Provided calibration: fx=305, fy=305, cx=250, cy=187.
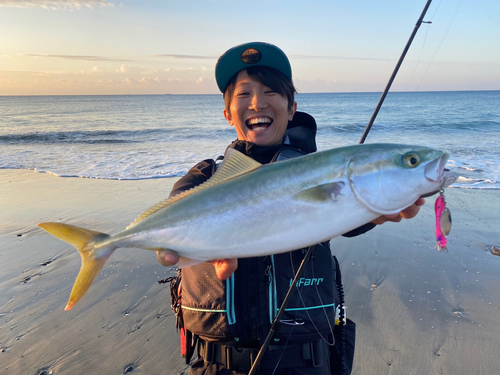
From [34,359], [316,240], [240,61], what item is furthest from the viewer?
[34,359]

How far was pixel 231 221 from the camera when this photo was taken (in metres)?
1.81

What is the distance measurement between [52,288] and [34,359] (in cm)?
145

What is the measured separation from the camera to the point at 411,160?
1760mm

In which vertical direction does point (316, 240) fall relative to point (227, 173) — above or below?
below

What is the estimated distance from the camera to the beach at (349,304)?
11.1 ft

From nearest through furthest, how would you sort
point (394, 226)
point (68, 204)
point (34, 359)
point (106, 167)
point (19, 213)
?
point (34, 359) → point (394, 226) → point (19, 213) → point (68, 204) → point (106, 167)

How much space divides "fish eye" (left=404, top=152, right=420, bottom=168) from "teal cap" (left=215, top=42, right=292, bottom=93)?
1.52 m

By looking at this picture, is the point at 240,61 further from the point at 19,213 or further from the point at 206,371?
the point at 19,213

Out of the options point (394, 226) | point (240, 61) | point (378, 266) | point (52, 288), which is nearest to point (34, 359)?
point (52, 288)

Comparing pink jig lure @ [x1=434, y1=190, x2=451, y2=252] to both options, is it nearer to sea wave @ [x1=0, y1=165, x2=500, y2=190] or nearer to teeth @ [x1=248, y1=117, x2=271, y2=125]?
teeth @ [x1=248, y1=117, x2=271, y2=125]

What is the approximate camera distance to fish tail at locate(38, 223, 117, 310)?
2014 mm

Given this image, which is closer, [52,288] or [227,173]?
[227,173]

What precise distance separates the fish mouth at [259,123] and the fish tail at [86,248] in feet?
4.96

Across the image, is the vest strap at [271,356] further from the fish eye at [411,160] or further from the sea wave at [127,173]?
the sea wave at [127,173]
